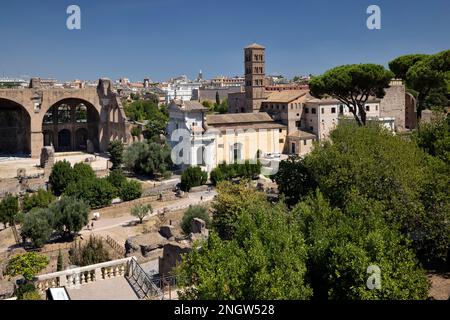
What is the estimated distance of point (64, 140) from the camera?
52719mm

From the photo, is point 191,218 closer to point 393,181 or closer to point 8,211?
point 393,181

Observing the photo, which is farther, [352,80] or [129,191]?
[352,80]

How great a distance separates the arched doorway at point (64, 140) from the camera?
52.3m

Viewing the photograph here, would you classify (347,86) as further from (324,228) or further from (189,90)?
(189,90)

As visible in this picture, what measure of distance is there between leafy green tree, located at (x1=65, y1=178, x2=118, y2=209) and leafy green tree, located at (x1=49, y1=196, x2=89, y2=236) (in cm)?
364

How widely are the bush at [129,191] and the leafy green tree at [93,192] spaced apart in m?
0.63

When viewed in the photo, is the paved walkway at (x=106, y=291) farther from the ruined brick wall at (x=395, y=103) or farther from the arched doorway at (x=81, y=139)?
the arched doorway at (x=81, y=139)

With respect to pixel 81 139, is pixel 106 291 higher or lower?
lower

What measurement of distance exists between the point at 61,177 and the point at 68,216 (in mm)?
8920

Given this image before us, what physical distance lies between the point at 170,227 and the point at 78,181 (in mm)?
9084

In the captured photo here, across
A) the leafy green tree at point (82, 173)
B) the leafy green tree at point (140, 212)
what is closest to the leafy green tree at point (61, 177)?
the leafy green tree at point (82, 173)

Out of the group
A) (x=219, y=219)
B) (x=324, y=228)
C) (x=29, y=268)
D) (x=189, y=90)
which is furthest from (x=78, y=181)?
A: (x=189, y=90)

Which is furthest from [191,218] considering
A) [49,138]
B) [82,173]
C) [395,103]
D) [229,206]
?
[49,138]

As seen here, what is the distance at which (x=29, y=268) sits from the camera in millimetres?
13523
